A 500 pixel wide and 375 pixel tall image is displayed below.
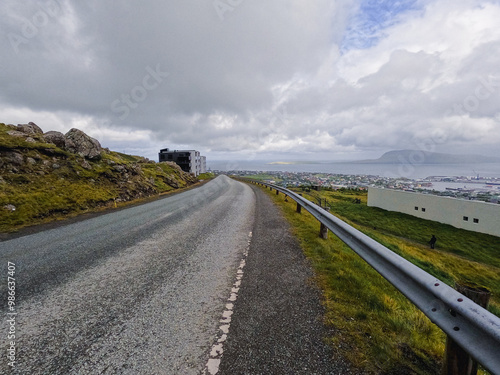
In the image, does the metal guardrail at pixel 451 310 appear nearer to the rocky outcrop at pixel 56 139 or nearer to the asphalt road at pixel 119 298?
the asphalt road at pixel 119 298

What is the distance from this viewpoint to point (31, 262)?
4738 mm

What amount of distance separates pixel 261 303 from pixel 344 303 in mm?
1244

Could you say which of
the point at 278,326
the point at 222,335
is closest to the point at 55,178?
the point at 222,335

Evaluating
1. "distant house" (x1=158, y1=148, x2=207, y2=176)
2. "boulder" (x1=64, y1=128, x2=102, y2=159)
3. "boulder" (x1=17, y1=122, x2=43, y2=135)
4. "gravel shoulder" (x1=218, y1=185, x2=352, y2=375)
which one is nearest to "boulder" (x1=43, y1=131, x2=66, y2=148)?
"boulder" (x1=64, y1=128, x2=102, y2=159)

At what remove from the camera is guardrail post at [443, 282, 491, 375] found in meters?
1.74

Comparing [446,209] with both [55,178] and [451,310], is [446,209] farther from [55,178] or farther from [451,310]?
[55,178]

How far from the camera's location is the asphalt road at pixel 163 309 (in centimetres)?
218

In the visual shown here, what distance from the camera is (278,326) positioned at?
8.82 ft

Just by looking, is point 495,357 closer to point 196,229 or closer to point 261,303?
point 261,303

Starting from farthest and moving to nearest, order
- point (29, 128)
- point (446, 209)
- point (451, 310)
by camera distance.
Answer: point (446, 209)
point (29, 128)
point (451, 310)

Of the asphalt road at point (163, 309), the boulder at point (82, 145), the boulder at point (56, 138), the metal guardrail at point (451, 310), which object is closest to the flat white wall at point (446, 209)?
the asphalt road at point (163, 309)

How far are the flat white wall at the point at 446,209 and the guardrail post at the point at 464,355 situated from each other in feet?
74.0

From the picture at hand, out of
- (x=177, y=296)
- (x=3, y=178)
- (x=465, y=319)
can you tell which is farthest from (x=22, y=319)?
(x=3, y=178)

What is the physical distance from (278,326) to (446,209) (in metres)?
24.3
